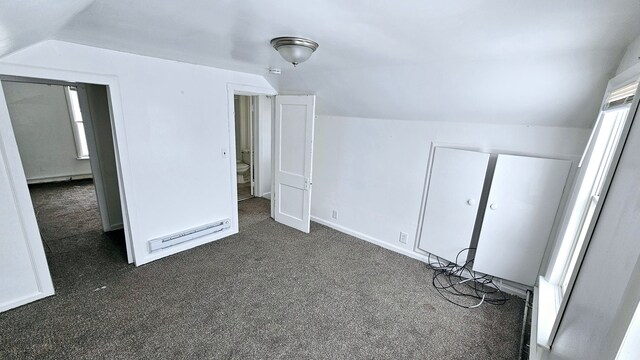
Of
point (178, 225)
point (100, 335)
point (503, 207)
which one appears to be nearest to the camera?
point (100, 335)

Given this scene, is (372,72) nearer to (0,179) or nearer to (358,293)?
(358,293)

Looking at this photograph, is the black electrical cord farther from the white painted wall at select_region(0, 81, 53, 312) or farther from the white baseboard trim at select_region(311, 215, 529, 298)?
the white painted wall at select_region(0, 81, 53, 312)

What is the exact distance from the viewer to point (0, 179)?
1.87 metres

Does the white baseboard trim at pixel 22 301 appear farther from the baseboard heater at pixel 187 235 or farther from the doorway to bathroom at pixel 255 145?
the doorway to bathroom at pixel 255 145

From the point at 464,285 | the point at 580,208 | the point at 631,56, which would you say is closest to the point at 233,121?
the point at 464,285

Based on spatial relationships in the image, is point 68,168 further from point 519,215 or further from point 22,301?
point 519,215

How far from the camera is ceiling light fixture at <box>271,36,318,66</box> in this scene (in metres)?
1.69

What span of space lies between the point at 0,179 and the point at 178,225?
54.1 inches

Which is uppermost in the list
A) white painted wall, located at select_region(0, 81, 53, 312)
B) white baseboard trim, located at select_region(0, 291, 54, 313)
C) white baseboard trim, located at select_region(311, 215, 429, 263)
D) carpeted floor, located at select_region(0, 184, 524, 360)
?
white painted wall, located at select_region(0, 81, 53, 312)

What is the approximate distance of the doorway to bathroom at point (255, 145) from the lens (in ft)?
14.8

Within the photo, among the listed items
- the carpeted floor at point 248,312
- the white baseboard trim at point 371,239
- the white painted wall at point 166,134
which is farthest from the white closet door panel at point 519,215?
the white painted wall at point 166,134

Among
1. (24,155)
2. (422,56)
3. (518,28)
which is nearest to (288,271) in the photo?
(422,56)

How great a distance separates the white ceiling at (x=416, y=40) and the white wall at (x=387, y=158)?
147mm

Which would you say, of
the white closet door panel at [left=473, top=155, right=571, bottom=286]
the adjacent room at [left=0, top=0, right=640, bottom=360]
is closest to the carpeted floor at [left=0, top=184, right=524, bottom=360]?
the adjacent room at [left=0, top=0, right=640, bottom=360]
